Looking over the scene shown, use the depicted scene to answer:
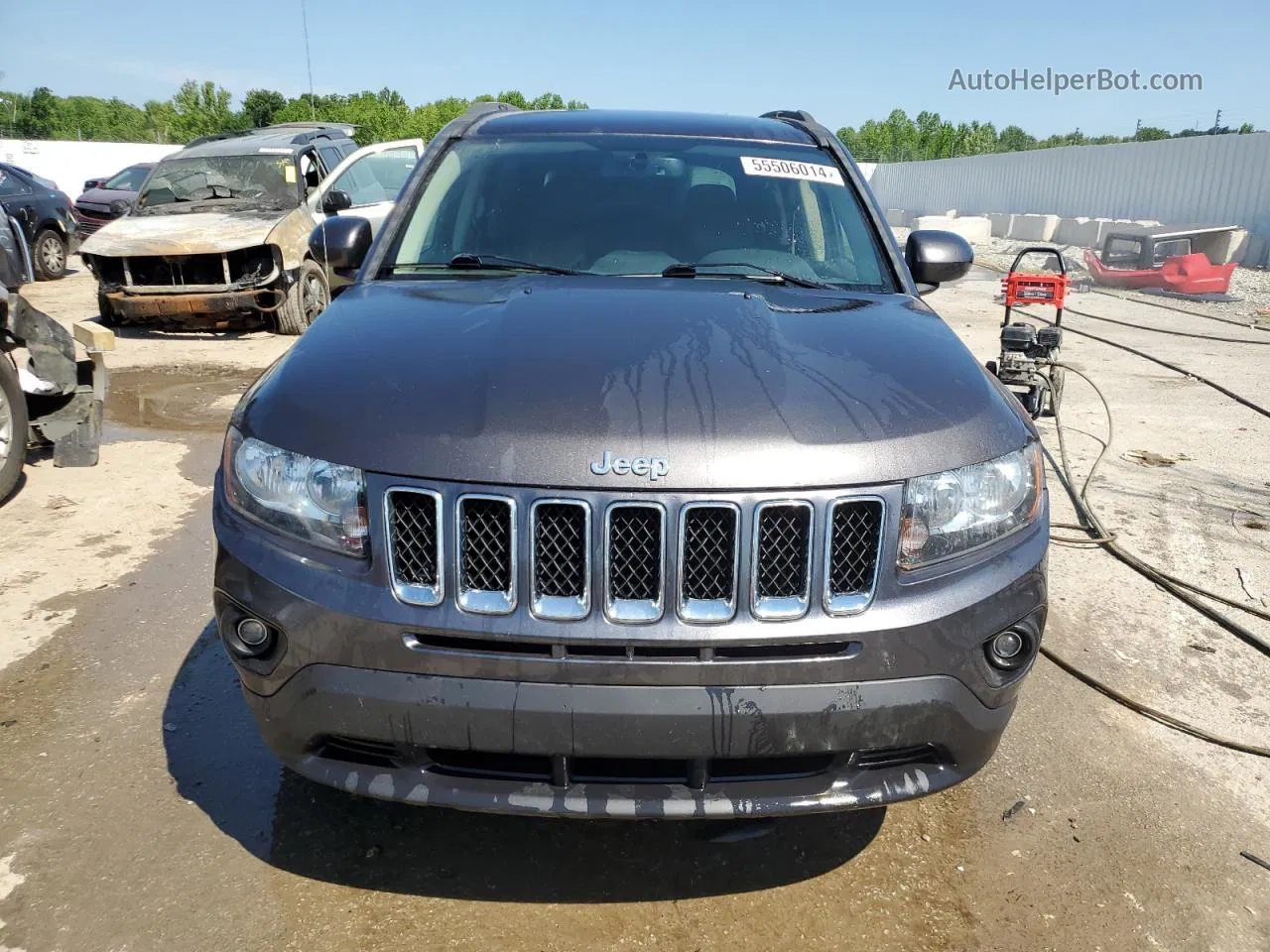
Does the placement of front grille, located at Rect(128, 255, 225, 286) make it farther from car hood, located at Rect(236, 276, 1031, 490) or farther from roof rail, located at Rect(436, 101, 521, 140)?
car hood, located at Rect(236, 276, 1031, 490)

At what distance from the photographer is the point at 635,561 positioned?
1879mm

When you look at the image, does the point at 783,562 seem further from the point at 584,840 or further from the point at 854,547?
the point at 584,840

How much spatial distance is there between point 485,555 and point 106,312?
9.80 m

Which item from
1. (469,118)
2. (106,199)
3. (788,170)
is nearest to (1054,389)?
(788,170)

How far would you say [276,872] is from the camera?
7.72 ft

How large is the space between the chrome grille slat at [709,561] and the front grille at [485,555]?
0.34 m

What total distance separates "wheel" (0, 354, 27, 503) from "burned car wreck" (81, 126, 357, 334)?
4.56 metres

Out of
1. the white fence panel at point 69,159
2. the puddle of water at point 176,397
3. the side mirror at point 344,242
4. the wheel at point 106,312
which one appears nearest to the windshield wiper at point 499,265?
the side mirror at point 344,242

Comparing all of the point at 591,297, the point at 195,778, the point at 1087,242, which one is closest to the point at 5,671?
the point at 195,778

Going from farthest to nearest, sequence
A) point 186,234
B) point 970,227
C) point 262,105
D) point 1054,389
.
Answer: point 262,105, point 970,227, point 186,234, point 1054,389

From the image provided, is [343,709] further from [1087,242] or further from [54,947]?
[1087,242]

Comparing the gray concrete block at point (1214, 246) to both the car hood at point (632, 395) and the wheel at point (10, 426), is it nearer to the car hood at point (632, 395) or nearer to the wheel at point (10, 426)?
the car hood at point (632, 395)

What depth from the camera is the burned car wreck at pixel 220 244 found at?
30.6 ft

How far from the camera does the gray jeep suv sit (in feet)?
6.14
